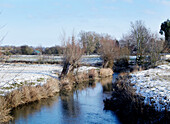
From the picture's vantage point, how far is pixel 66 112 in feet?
41.7

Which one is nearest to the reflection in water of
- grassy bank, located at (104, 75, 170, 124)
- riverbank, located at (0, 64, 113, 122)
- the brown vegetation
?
riverbank, located at (0, 64, 113, 122)

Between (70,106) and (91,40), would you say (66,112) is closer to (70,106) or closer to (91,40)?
(70,106)

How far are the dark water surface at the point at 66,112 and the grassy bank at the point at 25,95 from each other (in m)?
0.43

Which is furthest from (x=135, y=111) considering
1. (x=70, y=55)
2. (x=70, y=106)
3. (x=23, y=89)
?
(x=70, y=55)

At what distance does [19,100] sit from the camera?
13.6 m

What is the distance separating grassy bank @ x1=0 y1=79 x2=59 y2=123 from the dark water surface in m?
0.43

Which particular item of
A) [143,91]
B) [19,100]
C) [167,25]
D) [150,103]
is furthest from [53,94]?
[167,25]

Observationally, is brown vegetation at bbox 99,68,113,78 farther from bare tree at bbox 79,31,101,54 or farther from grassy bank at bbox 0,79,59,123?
bare tree at bbox 79,31,101,54

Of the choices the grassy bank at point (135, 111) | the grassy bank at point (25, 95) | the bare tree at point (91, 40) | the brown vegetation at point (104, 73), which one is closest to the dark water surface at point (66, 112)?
the grassy bank at point (25, 95)

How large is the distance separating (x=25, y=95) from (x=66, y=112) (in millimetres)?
3350

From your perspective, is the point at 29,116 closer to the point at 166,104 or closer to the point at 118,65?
the point at 166,104

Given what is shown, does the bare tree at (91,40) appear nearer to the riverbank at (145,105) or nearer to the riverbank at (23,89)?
the riverbank at (23,89)

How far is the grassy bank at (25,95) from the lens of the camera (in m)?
11.0

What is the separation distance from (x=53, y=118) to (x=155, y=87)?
19.3 ft
